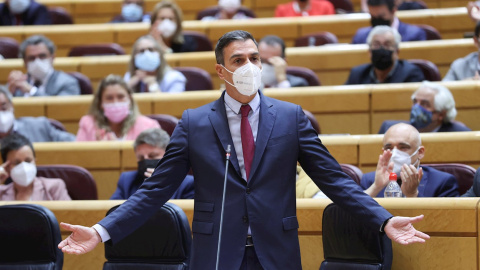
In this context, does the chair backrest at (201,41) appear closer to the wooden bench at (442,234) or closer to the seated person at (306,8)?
the seated person at (306,8)

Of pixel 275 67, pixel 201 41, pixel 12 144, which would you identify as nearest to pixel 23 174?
pixel 12 144

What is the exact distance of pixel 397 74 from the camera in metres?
3.68

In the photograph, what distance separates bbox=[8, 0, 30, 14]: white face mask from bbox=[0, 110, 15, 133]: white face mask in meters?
1.97

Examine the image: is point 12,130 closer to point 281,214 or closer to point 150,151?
point 150,151

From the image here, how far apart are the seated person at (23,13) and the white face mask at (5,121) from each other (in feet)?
6.20

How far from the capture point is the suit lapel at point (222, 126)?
5.41 ft

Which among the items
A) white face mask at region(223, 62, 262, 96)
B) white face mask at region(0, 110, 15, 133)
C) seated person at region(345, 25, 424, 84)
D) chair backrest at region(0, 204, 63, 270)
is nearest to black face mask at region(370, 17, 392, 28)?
seated person at region(345, 25, 424, 84)

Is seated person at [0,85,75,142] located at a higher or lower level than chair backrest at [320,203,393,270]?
higher

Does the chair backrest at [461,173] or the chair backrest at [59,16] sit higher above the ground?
the chair backrest at [59,16]

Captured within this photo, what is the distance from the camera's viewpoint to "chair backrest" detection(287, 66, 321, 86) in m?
3.88

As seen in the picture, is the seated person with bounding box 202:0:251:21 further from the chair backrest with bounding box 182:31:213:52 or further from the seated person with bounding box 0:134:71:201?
the seated person with bounding box 0:134:71:201

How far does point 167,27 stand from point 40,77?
74 centimetres

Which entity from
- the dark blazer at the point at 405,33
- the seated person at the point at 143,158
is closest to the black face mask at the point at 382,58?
the dark blazer at the point at 405,33

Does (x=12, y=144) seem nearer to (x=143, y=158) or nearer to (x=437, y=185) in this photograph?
(x=143, y=158)
